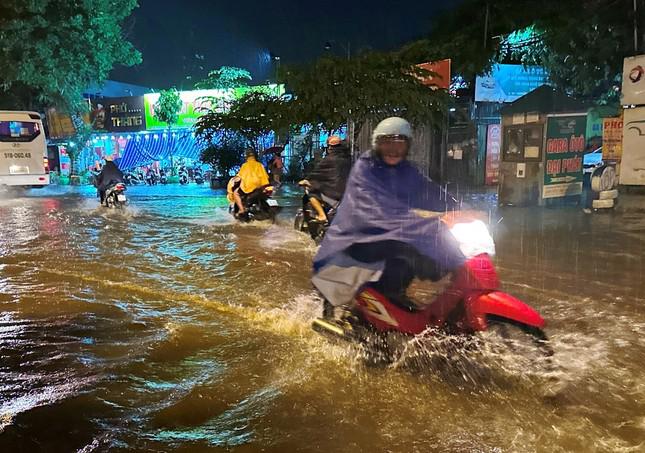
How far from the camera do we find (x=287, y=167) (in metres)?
22.6

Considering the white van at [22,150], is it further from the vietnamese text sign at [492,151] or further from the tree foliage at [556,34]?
the vietnamese text sign at [492,151]

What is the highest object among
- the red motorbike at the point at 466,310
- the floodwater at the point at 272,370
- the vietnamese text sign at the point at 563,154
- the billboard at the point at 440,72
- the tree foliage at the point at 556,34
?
the tree foliage at the point at 556,34

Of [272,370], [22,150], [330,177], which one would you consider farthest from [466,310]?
[22,150]

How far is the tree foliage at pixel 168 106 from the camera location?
2422 cm

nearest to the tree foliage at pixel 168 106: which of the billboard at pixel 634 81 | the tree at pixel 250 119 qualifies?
the tree at pixel 250 119

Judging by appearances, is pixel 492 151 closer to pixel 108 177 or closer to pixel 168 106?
pixel 108 177

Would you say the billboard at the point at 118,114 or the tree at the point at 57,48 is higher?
the tree at the point at 57,48

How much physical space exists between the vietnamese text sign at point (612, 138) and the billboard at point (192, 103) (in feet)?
40.3

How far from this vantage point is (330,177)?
8.39 m

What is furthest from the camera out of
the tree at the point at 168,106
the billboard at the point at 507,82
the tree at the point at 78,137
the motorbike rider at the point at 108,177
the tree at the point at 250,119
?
the tree at the point at 78,137

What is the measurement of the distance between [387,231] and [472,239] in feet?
1.76

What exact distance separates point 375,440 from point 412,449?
→ 0.21 metres

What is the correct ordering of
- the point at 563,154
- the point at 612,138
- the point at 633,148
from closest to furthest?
1. the point at 633,148
2. the point at 563,154
3. the point at 612,138

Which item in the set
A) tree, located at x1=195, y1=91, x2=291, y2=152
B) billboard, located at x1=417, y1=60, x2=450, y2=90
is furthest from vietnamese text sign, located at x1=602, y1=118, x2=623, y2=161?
tree, located at x1=195, y1=91, x2=291, y2=152
